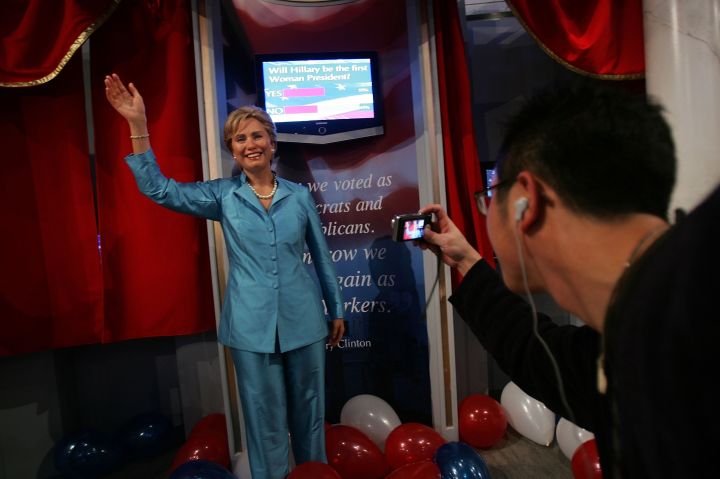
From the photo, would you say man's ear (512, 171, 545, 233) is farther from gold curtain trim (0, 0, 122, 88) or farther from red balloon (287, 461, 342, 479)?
gold curtain trim (0, 0, 122, 88)

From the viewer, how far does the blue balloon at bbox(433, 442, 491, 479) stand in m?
1.71

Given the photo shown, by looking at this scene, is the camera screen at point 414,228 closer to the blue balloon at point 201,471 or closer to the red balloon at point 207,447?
the blue balloon at point 201,471

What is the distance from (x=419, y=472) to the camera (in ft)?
5.49

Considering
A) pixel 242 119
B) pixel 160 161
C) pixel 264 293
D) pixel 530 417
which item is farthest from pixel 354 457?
pixel 160 161

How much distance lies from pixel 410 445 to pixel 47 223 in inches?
77.3

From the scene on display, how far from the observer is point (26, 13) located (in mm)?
1863

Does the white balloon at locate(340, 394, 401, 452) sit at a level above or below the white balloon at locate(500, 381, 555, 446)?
above

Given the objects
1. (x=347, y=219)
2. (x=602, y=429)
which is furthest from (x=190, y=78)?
(x=602, y=429)

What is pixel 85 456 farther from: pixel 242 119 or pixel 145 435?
pixel 242 119

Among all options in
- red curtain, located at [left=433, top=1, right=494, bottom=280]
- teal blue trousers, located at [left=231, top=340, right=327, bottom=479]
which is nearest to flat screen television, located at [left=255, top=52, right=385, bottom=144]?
red curtain, located at [left=433, top=1, right=494, bottom=280]

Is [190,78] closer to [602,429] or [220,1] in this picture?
[220,1]

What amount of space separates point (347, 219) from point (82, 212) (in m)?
1.30

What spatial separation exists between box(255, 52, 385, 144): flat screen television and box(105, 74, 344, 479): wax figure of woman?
0.55 metres

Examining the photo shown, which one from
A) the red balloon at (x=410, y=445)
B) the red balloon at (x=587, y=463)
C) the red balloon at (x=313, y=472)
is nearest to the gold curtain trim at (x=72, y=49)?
the red balloon at (x=313, y=472)
